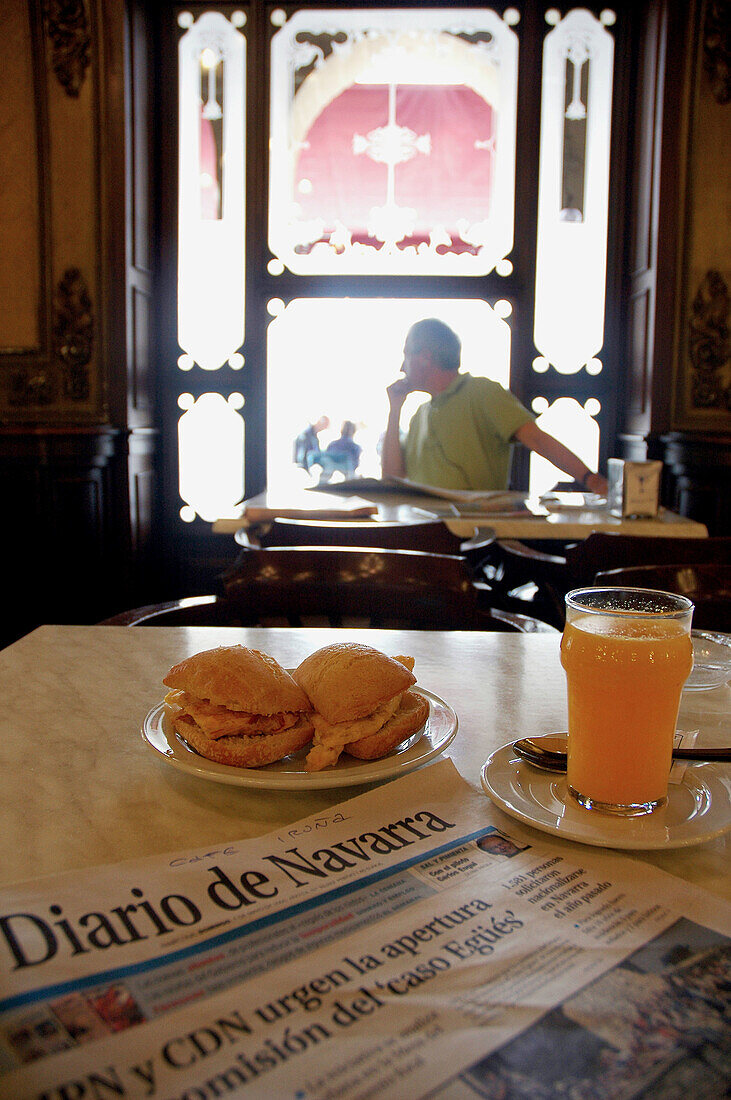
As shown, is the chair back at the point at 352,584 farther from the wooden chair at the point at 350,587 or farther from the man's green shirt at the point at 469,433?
the man's green shirt at the point at 469,433

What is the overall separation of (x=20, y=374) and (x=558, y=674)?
4084 mm

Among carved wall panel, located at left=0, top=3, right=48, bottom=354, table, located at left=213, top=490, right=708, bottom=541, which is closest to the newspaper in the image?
table, located at left=213, top=490, right=708, bottom=541

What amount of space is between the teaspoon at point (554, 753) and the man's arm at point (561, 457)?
2.74 meters

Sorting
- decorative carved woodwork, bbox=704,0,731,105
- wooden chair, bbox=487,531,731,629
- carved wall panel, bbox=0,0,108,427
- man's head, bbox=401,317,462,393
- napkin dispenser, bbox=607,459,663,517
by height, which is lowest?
wooden chair, bbox=487,531,731,629

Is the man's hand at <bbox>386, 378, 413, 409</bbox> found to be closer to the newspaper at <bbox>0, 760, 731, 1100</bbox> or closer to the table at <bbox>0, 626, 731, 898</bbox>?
the table at <bbox>0, 626, 731, 898</bbox>

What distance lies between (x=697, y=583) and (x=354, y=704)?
0.99 meters

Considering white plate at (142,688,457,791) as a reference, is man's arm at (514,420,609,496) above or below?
above

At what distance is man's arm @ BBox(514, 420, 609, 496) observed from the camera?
3404 mm

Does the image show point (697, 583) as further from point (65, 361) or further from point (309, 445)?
point (65, 361)

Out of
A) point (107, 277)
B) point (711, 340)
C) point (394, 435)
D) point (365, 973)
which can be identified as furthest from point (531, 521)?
point (107, 277)

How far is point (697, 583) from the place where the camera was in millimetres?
1500

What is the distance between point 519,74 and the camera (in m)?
4.69

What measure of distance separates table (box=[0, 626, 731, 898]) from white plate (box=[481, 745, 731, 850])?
0.02 m

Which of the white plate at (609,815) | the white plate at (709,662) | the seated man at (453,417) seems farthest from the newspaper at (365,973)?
the seated man at (453,417)
